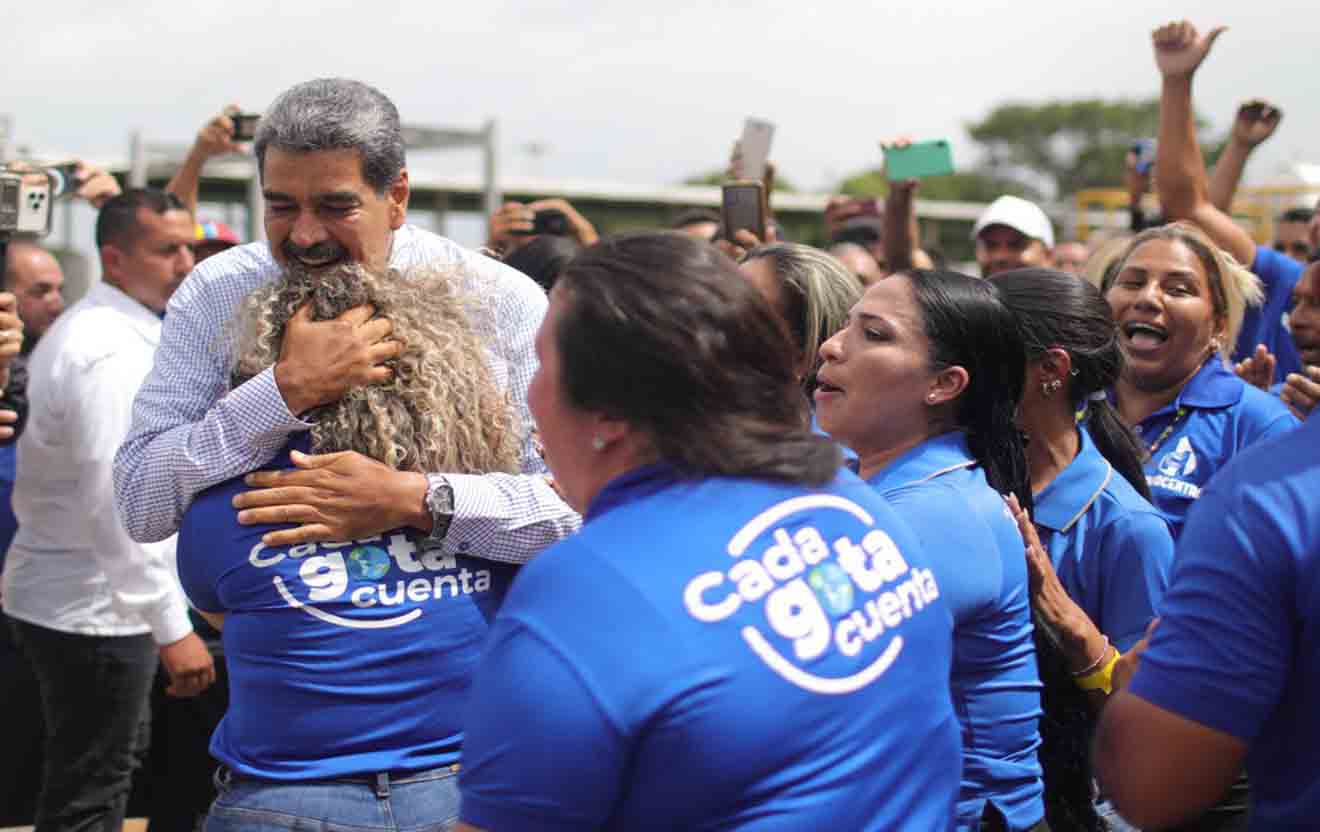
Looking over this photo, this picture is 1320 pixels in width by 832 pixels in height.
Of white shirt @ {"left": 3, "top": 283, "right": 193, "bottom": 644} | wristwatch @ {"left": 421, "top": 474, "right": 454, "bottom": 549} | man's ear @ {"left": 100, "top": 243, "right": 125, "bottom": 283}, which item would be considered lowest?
white shirt @ {"left": 3, "top": 283, "right": 193, "bottom": 644}

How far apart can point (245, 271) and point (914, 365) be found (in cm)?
128

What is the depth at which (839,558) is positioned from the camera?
1583 mm

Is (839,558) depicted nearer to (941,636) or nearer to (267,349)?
(941,636)

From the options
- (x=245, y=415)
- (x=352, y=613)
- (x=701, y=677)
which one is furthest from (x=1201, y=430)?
(x=701, y=677)

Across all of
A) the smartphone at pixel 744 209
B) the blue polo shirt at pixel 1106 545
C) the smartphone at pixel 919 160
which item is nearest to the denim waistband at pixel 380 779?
the blue polo shirt at pixel 1106 545

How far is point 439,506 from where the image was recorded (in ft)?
7.17

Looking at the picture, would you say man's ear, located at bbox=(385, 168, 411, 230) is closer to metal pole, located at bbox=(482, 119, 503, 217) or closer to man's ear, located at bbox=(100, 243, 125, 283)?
man's ear, located at bbox=(100, 243, 125, 283)

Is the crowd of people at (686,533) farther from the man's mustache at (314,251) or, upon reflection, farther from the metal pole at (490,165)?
the metal pole at (490,165)

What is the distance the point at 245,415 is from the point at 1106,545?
5.90 feet

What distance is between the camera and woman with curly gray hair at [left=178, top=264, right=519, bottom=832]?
2.15 metres

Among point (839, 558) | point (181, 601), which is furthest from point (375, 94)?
point (181, 601)

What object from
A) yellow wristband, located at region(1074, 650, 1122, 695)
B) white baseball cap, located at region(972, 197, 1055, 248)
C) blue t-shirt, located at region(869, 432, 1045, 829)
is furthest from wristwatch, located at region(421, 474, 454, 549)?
white baseball cap, located at region(972, 197, 1055, 248)

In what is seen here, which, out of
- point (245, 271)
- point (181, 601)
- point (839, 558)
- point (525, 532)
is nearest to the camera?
point (839, 558)

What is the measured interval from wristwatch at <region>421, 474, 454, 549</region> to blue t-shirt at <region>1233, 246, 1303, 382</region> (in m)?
3.84
